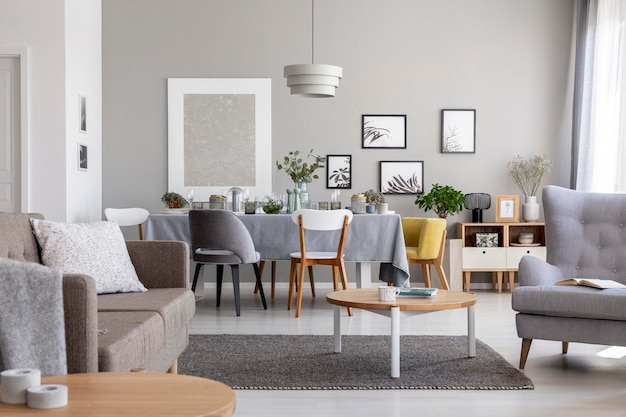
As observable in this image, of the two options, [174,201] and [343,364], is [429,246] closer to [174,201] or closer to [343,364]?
[174,201]

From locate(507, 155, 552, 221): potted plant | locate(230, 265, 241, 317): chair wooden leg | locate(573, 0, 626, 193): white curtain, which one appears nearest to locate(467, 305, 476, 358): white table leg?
locate(230, 265, 241, 317): chair wooden leg

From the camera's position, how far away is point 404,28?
7.88 metres

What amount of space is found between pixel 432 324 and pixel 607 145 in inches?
103

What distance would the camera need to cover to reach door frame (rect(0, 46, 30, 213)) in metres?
6.48

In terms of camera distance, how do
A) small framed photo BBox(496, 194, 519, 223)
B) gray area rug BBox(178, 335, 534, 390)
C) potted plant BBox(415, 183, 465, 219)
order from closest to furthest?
1. gray area rug BBox(178, 335, 534, 390)
2. potted plant BBox(415, 183, 465, 219)
3. small framed photo BBox(496, 194, 519, 223)

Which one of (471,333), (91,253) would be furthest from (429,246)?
(91,253)

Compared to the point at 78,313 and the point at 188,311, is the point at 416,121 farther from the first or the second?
the point at 78,313

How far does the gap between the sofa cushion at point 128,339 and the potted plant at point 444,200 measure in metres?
4.72

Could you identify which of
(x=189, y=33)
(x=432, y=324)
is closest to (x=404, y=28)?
(x=189, y=33)

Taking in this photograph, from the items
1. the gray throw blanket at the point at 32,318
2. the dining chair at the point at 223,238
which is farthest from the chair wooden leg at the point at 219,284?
the gray throw blanket at the point at 32,318

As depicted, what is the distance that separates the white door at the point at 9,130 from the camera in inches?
258

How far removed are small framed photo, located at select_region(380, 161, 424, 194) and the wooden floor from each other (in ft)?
7.10

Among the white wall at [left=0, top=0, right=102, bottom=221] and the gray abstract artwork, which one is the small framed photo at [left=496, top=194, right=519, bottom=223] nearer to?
the gray abstract artwork

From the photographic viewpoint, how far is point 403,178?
7.86 m
